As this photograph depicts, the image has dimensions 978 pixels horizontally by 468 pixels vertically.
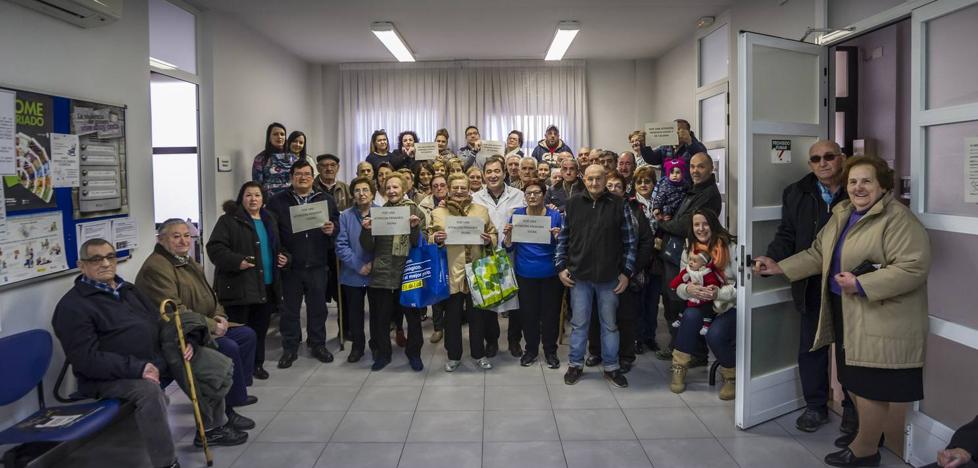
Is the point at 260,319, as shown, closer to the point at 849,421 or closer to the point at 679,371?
the point at 679,371

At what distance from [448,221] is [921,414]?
2999 millimetres

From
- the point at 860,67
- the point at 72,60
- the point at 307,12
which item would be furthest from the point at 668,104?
the point at 72,60

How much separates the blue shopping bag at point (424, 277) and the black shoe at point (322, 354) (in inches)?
37.0

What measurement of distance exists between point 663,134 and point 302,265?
11.6 feet

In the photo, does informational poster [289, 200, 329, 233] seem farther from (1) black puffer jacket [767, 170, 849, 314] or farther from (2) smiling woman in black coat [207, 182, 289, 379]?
(1) black puffer jacket [767, 170, 849, 314]

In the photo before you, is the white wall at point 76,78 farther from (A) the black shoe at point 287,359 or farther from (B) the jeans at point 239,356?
(A) the black shoe at point 287,359

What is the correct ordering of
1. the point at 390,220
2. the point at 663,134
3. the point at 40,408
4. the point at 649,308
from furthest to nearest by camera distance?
1. the point at 663,134
2. the point at 649,308
3. the point at 390,220
4. the point at 40,408

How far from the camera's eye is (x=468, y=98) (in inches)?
361

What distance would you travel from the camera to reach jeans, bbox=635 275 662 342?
4941 millimetres

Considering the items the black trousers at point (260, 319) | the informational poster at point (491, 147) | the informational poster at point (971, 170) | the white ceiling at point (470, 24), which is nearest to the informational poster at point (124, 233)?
the black trousers at point (260, 319)

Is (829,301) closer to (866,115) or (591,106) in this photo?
(866,115)

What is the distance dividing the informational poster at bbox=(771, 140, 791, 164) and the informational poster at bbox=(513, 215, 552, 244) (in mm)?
1542

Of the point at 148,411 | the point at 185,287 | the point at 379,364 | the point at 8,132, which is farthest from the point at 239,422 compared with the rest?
the point at 8,132

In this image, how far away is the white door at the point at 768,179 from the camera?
3.34 m
